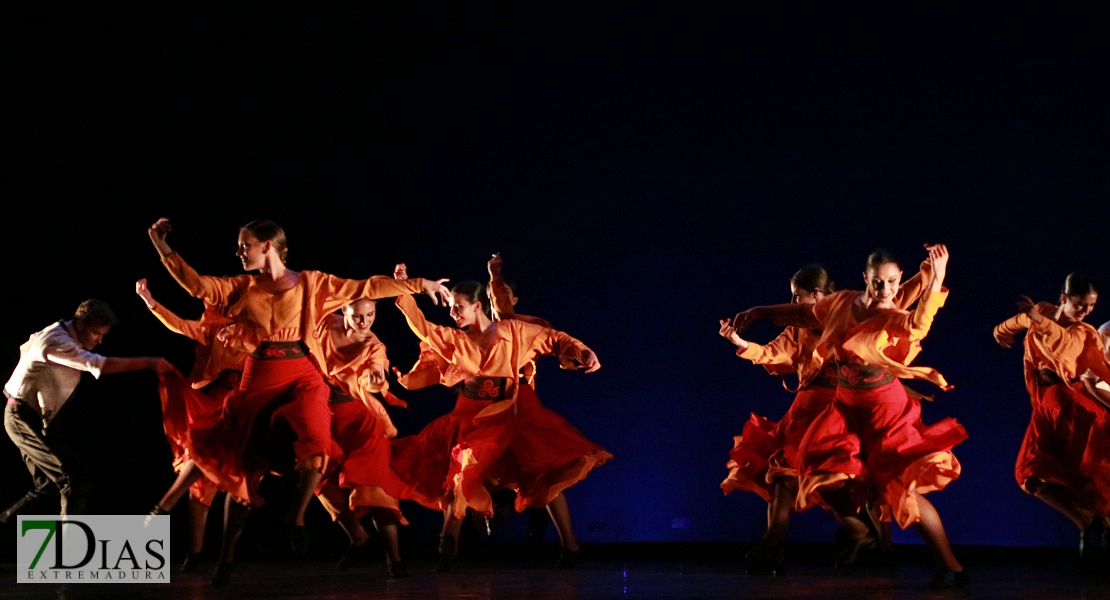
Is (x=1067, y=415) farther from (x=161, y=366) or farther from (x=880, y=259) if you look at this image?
(x=161, y=366)

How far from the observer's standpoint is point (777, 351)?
523 centimetres

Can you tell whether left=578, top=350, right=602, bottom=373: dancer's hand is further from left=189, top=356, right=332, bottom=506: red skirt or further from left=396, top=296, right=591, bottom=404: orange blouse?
left=189, top=356, right=332, bottom=506: red skirt

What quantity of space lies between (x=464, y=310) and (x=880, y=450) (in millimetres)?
1926

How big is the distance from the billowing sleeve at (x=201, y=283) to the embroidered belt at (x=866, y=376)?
2341mm

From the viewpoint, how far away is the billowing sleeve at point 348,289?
4.46 metres

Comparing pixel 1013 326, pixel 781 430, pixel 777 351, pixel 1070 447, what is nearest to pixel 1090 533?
pixel 1070 447

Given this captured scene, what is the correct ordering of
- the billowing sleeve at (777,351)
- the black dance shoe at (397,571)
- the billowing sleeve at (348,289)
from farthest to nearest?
the billowing sleeve at (777,351)
the black dance shoe at (397,571)
the billowing sleeve at (348,289)

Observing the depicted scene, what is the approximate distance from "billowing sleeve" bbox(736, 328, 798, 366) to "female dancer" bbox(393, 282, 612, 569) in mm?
703

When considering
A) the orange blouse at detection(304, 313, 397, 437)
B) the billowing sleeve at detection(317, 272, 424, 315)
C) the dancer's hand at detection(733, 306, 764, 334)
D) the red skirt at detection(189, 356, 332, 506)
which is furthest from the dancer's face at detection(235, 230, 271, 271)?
the dancer's hand at detection(733, 306, 764, 334)

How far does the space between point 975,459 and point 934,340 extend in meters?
0.65

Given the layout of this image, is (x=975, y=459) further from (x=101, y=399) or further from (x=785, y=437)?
(x=101, y=399)

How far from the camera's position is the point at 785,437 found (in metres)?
4.96

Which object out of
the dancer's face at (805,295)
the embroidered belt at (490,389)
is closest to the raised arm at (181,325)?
the embroidered belt at (490,389)

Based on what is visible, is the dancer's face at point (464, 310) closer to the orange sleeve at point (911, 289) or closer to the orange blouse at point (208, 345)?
the orange blouse at point (208, 345)
